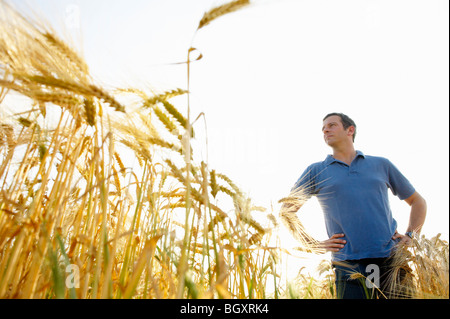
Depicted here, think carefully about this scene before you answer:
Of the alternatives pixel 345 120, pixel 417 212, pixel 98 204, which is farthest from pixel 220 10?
pixel 417 212

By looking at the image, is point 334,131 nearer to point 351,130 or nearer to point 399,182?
point 351,130

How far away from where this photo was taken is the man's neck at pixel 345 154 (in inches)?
91.3

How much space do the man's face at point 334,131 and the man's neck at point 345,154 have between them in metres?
0.06

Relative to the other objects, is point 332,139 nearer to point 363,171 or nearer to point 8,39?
point 363,171

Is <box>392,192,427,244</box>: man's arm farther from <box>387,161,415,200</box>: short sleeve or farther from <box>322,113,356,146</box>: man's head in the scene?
<box>322,113,356,146</box>: man's head

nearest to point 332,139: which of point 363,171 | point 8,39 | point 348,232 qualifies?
point 363,171

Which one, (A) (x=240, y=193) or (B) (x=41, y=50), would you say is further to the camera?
(A) (x=240, y=193)

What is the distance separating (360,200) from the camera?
1.98 m

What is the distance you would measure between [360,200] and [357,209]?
0.06 meters

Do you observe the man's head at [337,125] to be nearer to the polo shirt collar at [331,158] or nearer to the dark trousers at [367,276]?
the polo shirt collar at [331,158]

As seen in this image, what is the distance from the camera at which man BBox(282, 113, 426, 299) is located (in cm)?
181

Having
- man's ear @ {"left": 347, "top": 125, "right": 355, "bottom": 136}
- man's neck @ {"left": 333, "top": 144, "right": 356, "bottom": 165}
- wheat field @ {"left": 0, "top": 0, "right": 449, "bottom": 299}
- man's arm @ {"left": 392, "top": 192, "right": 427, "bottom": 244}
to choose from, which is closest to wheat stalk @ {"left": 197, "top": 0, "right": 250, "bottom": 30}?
wheat field @ {"left": 0, "top": 0, "right": 449, "bottom": 299}

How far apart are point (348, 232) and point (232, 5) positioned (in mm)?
1446
